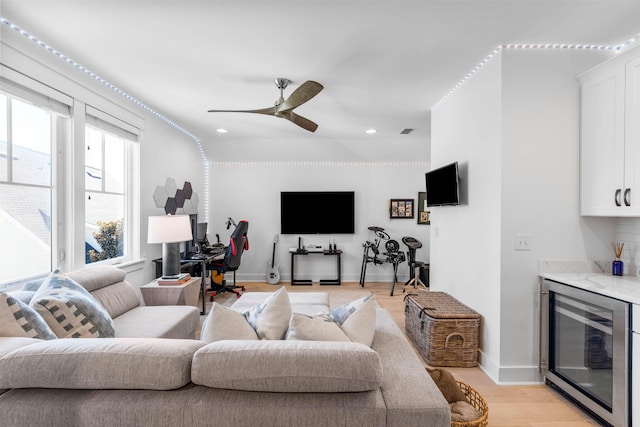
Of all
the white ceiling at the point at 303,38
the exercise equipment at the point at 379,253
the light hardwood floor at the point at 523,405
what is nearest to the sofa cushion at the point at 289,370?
the light hardwood floor at the point at 523,405

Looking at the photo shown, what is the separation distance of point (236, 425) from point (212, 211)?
17.3 feet

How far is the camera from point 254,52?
2.48 metres

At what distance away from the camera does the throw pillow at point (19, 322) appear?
1551 mm

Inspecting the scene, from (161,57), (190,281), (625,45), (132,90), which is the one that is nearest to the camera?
(625,45)

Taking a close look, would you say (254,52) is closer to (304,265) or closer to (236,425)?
(236,425)

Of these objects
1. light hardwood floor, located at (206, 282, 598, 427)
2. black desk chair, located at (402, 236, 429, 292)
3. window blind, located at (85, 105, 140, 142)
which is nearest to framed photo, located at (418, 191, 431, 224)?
black desk chair, located at (402, 236, 429, 292)

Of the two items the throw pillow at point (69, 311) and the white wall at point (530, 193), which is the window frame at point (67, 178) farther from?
the white wall at point (530, 193)

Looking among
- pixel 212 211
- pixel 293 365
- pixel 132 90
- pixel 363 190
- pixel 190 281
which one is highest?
pixel 132 90

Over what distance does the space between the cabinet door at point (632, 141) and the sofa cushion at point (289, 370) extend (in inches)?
85.9

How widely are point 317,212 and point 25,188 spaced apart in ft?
13.5

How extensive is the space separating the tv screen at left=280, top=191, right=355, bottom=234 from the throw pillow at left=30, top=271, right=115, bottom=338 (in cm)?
393

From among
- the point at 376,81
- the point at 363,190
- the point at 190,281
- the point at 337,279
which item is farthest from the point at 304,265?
the point at 376,81

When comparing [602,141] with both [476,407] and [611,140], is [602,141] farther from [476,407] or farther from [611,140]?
[476,407]

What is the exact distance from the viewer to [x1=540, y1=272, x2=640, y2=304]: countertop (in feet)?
6.01
